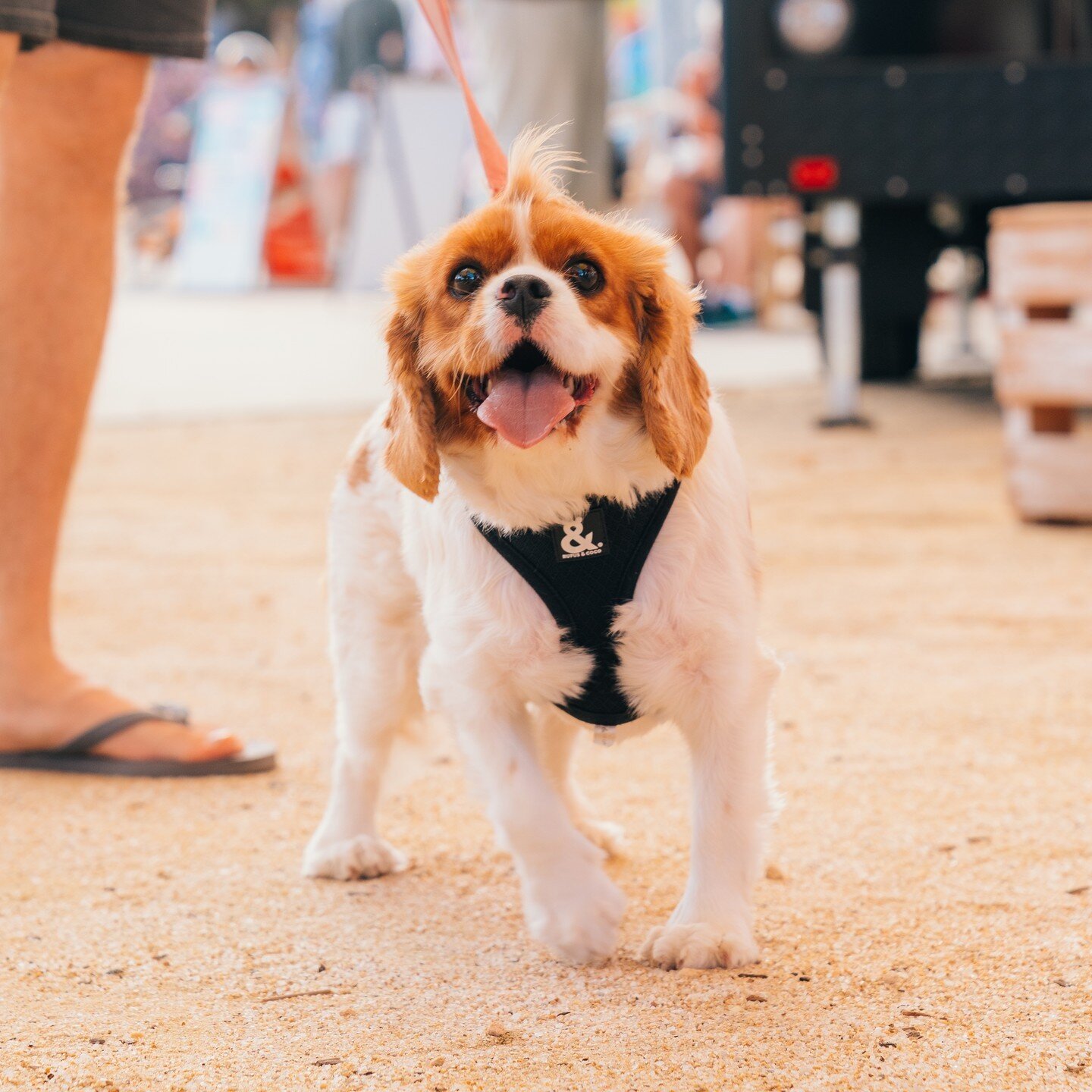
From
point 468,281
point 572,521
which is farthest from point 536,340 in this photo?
point 572,521

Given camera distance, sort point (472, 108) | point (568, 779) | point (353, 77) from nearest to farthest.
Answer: point (472, 108) → point (568, 779) → point (353, 77)

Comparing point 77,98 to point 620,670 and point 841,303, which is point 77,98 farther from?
point 841,303

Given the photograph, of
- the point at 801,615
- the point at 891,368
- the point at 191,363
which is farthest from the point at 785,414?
the point at 191,363

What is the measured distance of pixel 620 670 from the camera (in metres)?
2.11

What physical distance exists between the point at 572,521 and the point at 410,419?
0.25 meters

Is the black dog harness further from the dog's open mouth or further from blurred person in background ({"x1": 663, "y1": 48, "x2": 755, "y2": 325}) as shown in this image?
blurred person in background ({"x1": 663, "y1": 48, "x2": 755, "y2": 325})

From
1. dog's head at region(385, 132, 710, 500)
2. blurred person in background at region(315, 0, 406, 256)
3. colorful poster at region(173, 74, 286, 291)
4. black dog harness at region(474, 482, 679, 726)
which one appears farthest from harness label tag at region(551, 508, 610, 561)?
colorful poster at region(173, 74, 286, 291)

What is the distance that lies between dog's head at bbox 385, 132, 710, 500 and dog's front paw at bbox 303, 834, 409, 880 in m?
0.68

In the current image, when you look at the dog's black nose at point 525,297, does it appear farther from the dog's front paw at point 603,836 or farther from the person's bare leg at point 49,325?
the person's bare leg at point 49,325

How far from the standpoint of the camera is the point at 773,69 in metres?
6.57

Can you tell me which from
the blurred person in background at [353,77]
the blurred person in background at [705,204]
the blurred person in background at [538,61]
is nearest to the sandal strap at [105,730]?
the blurred person in background at [538,61]

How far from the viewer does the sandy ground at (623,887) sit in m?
1.81

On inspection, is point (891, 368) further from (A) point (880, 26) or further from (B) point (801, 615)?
(B) point (801, 615)

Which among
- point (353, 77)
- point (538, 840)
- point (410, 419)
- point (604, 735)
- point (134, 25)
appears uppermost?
point (353, 77)
